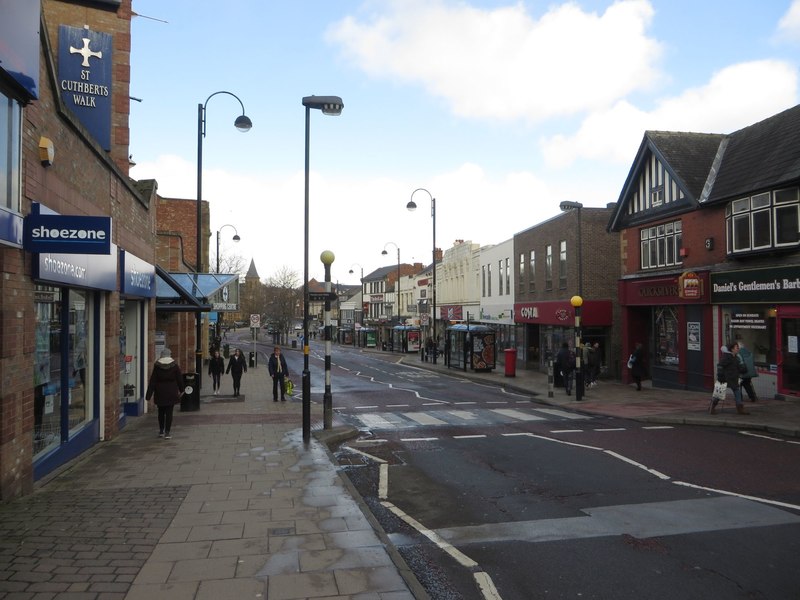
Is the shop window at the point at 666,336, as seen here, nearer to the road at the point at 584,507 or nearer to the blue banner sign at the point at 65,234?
the road at the point at 584,507

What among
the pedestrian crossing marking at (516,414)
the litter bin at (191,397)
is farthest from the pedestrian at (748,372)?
the litter bin at (191,397)

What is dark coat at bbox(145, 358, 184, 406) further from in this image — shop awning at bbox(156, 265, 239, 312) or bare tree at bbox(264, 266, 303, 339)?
bare tree at bbox(264, 266, 303, 339)

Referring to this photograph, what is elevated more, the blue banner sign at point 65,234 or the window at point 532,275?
the window at point 532,275

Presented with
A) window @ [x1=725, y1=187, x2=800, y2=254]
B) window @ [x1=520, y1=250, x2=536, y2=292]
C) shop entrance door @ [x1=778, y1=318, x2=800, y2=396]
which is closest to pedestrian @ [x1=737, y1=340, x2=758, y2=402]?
shop entrance door @ [x1=778, y1=318, x2=800, y2=396]

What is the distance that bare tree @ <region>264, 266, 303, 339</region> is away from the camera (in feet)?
241

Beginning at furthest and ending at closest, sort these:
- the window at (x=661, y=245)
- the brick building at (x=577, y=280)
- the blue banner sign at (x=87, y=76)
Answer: the brick building at (x=577, y=280), the window at (x=661, y=245), the blue banner sign at (x=87, y=76)

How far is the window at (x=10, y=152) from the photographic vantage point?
6668 millimetres

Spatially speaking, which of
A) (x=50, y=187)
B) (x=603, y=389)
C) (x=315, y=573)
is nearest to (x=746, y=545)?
(x=315, y=573)

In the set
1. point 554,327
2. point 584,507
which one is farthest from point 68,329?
point 554,327

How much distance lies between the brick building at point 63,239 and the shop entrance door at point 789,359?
1697 cm

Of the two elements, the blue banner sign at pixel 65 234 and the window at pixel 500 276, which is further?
the window at pixel 500 276

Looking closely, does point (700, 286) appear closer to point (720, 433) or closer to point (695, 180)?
point (695, 180)

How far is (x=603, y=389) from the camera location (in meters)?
22.7

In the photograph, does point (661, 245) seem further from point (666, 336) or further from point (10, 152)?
point (10, 152)
